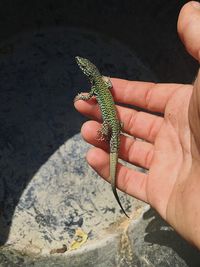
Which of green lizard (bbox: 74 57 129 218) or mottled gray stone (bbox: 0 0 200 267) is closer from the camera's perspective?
green lizard (bbox: 74 57 129 218)

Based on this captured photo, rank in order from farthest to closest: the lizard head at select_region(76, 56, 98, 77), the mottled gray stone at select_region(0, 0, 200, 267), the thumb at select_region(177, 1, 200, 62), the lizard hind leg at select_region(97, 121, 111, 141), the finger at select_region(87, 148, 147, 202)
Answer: the mottled gray stone at select_region(0, 0, 200, 267) → the lizard head at select_region(76, 56, 98, 77) → the lizard hind leg at select_region(97, 121, 111, 141) → the finger at select_region(87, 148, 147, 202) → the thumb at select_region(177, 1, 200, 62)

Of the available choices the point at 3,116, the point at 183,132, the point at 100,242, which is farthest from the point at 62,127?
the point at 183,132

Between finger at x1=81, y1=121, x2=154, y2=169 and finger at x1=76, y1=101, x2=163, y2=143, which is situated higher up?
finger at x1=76, y1=101, x2=163, y2=143

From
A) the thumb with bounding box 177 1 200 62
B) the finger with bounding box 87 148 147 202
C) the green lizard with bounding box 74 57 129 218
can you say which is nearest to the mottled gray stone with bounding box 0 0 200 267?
the finger with bounding box 87 148 147 202

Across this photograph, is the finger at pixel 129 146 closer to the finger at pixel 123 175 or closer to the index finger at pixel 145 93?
the finger at pixel 123 175

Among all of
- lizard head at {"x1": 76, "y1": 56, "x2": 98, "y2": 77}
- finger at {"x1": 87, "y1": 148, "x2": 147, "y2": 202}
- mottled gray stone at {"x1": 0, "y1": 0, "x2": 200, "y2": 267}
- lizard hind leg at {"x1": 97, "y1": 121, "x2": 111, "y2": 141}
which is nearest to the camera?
finger at {"x1": 87, "y1": 148, "x2": 147, "y2": 202}

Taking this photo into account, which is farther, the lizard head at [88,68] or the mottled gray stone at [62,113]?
the mottled gray stone at [62,113]

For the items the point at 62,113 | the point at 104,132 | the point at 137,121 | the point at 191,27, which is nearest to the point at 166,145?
the point at 137,121

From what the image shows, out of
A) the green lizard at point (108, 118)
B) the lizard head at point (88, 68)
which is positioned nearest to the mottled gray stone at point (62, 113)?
the green lizard at point (108, 118)

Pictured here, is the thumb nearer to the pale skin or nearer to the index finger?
the pale skin
